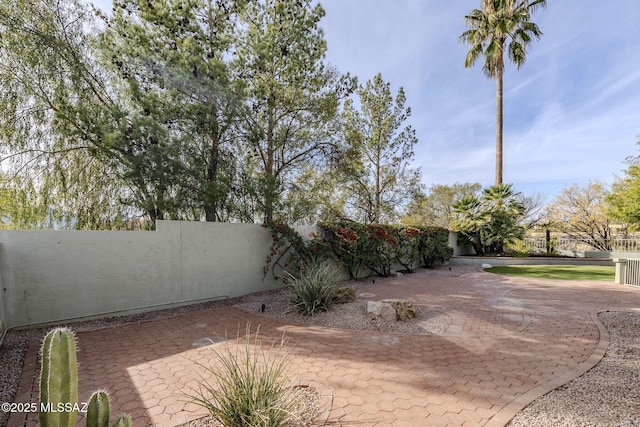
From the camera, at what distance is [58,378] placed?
66.0 inches

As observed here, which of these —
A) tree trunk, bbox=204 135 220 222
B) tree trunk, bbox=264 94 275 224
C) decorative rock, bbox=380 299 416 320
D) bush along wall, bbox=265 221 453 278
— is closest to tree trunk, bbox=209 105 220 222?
tree trunk, bbox=204 135 220 222

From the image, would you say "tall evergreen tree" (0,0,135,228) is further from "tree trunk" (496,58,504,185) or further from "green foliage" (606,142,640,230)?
"green foliage" (606,142,640,230)

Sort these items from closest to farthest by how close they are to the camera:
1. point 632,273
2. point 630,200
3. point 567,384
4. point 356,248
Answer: point 567,384, point 632,273, point 356,248, point 630,200

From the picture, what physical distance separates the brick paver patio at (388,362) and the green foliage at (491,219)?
9.14m

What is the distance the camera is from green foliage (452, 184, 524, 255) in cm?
1523

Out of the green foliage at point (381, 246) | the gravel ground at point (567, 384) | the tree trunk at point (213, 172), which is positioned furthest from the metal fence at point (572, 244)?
the tree trunk at point (213, 172)

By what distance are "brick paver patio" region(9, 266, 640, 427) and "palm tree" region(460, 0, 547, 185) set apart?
13.2 metres

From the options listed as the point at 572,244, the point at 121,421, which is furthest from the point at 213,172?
the point at 572,244

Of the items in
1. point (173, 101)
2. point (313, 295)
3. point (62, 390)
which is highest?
point (173, 101)

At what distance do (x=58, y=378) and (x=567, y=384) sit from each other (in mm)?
4503

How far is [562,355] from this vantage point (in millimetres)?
3898

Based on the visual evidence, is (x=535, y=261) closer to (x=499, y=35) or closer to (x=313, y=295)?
(x=499, y=35)

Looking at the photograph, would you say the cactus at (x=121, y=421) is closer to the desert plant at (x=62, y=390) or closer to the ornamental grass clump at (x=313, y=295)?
the desert plant at (x=62, y=390)

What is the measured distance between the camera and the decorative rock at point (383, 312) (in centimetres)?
538
